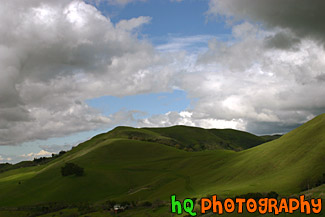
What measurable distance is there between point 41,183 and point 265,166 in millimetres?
133352

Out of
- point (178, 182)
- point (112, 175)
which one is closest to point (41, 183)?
point (112, 175)

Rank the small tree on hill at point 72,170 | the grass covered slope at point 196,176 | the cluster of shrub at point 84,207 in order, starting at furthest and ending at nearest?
the small tree on hill at point 72,170
the cluster of shrub at point 84,207
the grass covered slope at point 196,176

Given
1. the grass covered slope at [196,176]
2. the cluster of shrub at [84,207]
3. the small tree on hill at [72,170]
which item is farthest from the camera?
the small tree on hill at [72,170]

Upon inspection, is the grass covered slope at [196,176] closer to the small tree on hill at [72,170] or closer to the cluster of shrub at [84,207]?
the small tree on hill at [72,170]

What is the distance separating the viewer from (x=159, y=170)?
575 ft

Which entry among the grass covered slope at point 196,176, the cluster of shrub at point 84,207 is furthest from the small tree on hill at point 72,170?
the cluster of shrub at point 84,207

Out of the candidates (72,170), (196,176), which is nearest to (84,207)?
→ (196,176)

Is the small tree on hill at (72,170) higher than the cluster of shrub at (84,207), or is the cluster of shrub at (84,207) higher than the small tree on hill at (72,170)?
the small tree on hill at (72,170)

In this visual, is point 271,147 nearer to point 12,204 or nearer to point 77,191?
point 77,191

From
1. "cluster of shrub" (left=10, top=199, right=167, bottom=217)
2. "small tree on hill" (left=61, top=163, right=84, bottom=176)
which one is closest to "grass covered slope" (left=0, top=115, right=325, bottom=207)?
"small tree on hill" (left=61, top=163, right=84, bottom=176)

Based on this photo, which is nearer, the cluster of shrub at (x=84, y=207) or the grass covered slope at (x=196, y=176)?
the grass covered slope at (x=196, y=176)

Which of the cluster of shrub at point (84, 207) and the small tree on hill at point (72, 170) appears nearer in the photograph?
the cluster of shrub at point (84, 207)

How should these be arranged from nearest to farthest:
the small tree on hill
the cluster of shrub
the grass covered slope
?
1. the grass covered slope
2. the cluster of shrub
3. the small tree on hill

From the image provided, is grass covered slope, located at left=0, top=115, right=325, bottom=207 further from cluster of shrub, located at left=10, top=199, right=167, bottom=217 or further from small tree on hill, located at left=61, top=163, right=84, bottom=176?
cluster of shrub, located at left=10, top=199, right=167, bottom=217
